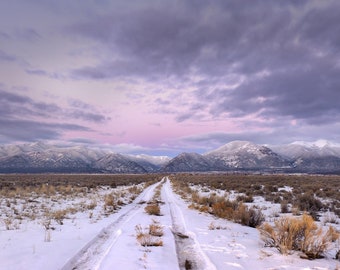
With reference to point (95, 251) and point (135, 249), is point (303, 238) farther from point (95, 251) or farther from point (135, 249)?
point (95, 251)

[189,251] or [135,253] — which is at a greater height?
[135,253]

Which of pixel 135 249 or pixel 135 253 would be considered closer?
pixel 135 253

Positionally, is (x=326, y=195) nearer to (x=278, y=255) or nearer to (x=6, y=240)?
(x=278, y=255)

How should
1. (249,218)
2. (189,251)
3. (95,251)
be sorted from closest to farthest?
(95,251) < (189,251) < (249,218)

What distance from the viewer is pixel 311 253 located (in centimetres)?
710

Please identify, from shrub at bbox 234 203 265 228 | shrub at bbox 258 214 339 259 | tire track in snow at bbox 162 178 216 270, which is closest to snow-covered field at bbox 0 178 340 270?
tire track in snow at bbox 162 178 216 270

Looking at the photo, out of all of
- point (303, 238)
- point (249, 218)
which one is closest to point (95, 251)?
point (303, 238)

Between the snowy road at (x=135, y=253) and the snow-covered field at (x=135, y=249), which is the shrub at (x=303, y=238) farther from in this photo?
the snowy road at (x=135, y=253)

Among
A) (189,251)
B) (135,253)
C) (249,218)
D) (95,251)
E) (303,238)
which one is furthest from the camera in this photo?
(249,218)

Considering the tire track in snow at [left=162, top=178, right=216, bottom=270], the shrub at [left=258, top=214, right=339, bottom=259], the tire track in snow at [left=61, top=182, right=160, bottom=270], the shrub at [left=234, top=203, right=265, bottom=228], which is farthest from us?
the shrub at [left=234, top=203, right=265, bottom=228]

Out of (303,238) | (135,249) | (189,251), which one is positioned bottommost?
(189,251)

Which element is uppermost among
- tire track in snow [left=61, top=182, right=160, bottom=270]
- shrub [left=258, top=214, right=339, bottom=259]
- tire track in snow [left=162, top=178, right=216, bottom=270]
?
shrub [left=258, top=214, right=339, bottom=259]

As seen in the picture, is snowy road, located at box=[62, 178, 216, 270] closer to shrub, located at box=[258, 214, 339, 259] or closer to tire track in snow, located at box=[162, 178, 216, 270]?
tire track in snow, located at box=[162, 178, 216, 270]

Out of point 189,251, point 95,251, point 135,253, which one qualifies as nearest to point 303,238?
point 189,251
